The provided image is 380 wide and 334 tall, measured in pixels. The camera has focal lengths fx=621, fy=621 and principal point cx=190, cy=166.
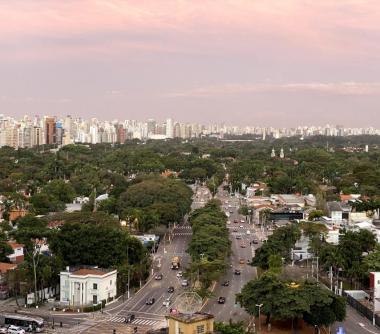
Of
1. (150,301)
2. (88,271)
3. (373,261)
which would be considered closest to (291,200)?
(373,261)

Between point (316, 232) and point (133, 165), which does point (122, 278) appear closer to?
point (316, 232)

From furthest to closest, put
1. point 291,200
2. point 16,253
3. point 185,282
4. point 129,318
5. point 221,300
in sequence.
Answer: point 291,200, point 16,253, point 185,282, point 221,300, point 129,318

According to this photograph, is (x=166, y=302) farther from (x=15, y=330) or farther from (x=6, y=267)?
(x=6, y=267)

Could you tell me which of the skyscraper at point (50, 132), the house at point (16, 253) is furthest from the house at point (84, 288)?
the skyscraper at point (50, 132)

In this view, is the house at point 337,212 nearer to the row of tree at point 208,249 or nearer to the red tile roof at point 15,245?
the row of tree at point 208,249

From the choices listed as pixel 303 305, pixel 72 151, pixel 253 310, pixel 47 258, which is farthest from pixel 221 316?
pixel 72 151
